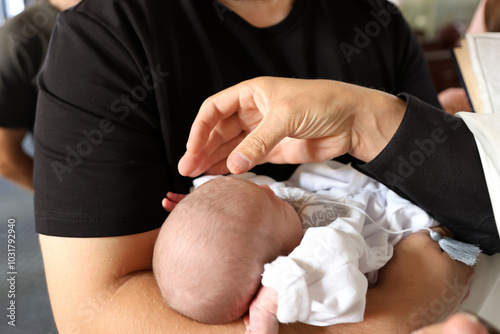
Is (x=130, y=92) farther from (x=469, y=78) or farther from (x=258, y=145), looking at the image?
(x=469, y=78)

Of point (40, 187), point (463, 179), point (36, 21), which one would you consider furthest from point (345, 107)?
point (36, 21)

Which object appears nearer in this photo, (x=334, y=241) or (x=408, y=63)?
(x=334, y=241)

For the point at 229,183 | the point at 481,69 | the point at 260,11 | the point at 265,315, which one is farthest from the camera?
the point at 481,69

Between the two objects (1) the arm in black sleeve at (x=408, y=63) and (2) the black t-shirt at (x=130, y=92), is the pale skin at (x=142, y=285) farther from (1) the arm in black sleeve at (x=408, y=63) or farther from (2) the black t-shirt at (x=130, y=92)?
(1) the arm in black sleeve at (x=408, y=63)

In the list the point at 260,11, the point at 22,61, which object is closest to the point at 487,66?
the point at 260,11

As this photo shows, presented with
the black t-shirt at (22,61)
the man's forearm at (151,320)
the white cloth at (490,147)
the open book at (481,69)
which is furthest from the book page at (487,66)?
the black t-shirt at (22,61)

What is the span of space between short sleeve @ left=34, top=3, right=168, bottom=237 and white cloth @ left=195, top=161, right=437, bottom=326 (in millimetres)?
154

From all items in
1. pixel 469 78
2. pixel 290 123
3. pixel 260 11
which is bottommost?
pixel 469 78

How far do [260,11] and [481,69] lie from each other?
62cm

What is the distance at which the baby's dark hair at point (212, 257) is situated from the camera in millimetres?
601

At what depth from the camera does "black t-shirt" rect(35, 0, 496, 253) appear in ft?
2.23

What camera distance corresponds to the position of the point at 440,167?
71cm

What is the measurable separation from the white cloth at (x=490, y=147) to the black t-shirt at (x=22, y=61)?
951mm

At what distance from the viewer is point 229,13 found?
84 cm
